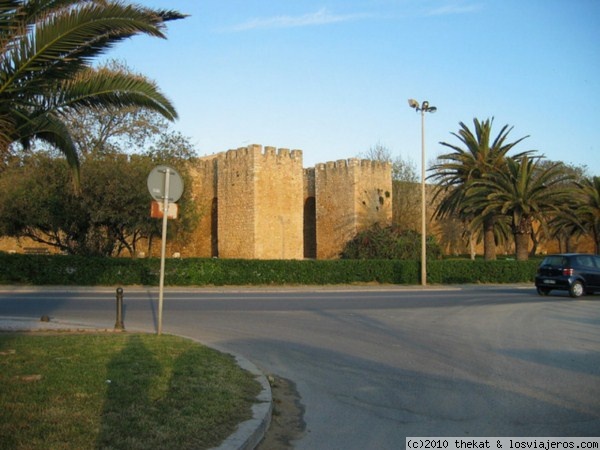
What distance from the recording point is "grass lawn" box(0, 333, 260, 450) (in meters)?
4.80

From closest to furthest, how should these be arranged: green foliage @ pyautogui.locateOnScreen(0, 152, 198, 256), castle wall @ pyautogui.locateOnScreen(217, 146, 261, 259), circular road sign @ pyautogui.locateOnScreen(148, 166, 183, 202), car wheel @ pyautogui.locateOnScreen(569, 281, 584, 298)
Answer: circular road sign @ pyautogui.locateOnScreen(148, 166, 183, 202) → car wheel @ pyautogui.locateOnScreen(569, 281, 584, 298) → green foliage @ pyautogui.locateOnScreen(0, 152, 198, 256) → castle wall @ pyautogui.locateOnScreen(217, 146, 261, 259)

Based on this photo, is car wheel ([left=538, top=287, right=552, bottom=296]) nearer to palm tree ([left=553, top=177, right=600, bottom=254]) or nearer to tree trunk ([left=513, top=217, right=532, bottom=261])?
tree trunk ([left=513, top=217, right=532, bottom=261])

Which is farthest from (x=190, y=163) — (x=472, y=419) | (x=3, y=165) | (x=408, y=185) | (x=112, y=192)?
(x=472, y=419)

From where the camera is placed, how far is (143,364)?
7.62 meters

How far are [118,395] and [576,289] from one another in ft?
64.3

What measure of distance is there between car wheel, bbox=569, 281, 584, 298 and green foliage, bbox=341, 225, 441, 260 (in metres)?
13.3

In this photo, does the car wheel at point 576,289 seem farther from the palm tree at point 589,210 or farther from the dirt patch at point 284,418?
the palm tree at point 589,210

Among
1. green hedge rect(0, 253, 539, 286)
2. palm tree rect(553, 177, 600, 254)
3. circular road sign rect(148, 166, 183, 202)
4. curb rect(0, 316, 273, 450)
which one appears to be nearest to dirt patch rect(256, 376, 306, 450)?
curb rect(0, 316, 273, 450)

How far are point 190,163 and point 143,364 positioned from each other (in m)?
28.7

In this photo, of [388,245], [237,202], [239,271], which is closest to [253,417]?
[239,271]

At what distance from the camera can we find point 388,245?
3516cm

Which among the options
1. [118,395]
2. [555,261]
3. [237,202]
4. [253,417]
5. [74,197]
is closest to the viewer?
[253,417]

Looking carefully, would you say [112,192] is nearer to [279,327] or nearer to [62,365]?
[279,327]

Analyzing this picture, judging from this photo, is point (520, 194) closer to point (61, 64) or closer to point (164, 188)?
point (164, 188)
